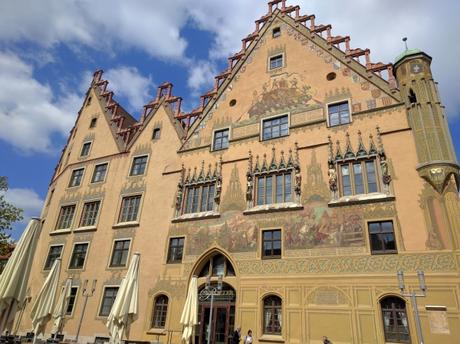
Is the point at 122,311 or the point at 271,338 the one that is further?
the point at 271,338

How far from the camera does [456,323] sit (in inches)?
440

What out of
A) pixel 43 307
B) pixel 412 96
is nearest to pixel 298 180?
pixel 412 96

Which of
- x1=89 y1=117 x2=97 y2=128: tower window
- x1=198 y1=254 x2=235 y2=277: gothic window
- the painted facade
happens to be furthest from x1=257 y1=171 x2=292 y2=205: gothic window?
x1=89 y1=117 x2=97 y2=128: tower window

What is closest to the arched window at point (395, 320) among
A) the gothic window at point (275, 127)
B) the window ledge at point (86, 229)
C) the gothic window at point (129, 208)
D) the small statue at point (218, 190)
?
the small statue at point (218, 190)

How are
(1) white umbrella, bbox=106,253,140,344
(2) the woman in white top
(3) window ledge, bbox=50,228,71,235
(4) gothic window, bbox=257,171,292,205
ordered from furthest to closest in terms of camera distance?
(3) window ledge, bbox=50,228,71,235 < (4) gothic window, bbox=257,171,292,205 < (2) the woman in white top < (1) white umbrella, bbox=106,253,140,344

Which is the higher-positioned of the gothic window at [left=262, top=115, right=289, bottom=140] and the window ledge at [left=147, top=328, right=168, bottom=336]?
the gothic window at [left=262, top=115, right=289, bottom=140]

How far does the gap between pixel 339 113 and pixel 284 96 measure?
3.48m

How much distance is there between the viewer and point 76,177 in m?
25.4

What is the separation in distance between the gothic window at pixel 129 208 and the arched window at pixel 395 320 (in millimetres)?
14391

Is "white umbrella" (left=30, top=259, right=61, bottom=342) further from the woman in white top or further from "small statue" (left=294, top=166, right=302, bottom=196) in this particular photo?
"small statue" (left=294, top=166, right=302, bottom=196)

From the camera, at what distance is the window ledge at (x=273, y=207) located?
613 inches

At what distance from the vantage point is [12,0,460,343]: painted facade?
12.9 metres

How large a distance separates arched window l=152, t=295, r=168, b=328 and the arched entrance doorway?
1.91 m

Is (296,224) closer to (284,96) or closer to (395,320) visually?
(395,320)
